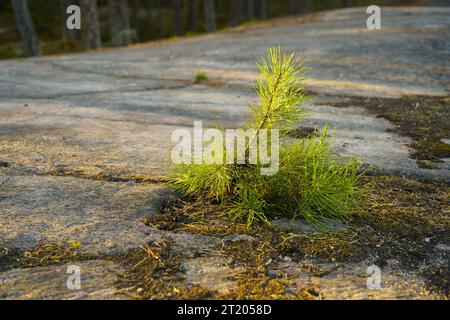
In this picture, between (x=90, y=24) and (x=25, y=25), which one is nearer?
(x=25, y=25)

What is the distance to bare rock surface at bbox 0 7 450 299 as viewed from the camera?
2199 millimetres

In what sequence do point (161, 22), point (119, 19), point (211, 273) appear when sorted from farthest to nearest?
point (161, 22) < point (119, 19) < point (211, 273)

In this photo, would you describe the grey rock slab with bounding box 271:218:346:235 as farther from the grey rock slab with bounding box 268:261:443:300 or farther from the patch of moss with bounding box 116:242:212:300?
the patch of moss with bounding box 116:242:212:300

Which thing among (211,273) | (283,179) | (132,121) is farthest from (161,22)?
(211,273)

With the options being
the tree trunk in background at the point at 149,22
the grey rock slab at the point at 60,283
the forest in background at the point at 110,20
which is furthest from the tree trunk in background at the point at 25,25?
the grey rock slab at the point at 60,283

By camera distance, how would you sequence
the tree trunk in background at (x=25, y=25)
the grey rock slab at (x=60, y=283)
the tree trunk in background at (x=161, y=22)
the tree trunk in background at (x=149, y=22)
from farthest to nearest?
the tree trunk in background at (x=161, y=22) < the tree trunk in background at (x=149, y=22) < the tree trunk in background at (x=25, y=25) < the grey rock slab at (x=60, y=283)

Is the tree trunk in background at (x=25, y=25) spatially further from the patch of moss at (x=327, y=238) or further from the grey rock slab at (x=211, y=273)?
the grey rock slab at (x=211, y=273)

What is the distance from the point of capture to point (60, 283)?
5.99ft

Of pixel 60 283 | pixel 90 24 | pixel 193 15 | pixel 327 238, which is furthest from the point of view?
pixel 193 15

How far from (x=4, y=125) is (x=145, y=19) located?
24.4m

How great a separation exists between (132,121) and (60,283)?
9.01 ft

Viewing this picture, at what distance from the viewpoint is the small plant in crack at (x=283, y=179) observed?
89.4 inches

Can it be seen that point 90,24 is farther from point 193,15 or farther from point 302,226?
point 302,226
